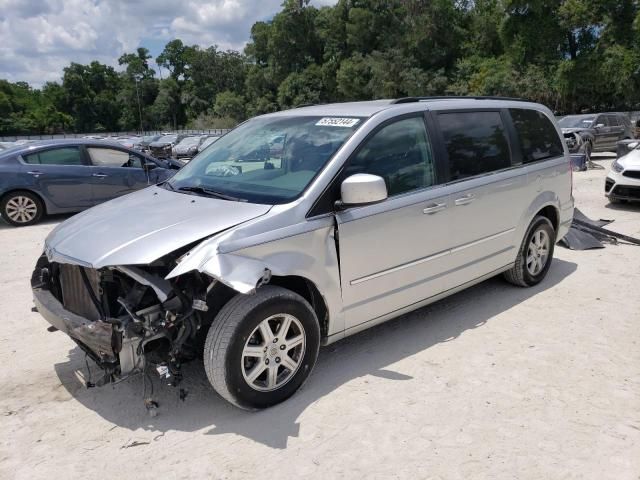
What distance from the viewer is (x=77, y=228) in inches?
145

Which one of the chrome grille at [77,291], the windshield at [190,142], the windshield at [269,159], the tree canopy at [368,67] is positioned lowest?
the chrome grille at [77,291]

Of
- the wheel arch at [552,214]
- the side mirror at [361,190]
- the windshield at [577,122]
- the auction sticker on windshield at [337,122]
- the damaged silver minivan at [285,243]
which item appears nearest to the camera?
the damaged silver minivan at [285,243]

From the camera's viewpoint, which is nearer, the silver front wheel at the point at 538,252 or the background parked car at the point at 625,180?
the silver front wheel at the point at 538,252

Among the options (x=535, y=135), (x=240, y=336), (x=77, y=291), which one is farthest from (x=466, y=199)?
(x=77, y=291)

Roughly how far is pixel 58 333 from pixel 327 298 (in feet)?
8.50

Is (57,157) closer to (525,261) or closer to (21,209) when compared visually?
(21,209)

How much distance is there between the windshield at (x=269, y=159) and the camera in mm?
3707

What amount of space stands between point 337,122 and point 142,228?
1.58 metres

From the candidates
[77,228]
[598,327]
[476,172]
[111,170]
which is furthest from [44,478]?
[111,170]

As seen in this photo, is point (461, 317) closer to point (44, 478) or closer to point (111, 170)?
point (44, 478)

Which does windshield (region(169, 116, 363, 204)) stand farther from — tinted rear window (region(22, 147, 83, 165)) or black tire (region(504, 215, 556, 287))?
tinted rear window (region(22, 147, 83, 165))

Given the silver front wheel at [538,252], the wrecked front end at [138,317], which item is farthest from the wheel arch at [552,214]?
the wrecked front end at [138,317]

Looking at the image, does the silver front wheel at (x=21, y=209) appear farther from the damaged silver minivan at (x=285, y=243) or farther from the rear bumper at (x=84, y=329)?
the rear bumper at (x=84, y=329)

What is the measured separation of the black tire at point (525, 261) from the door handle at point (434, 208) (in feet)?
4.75
